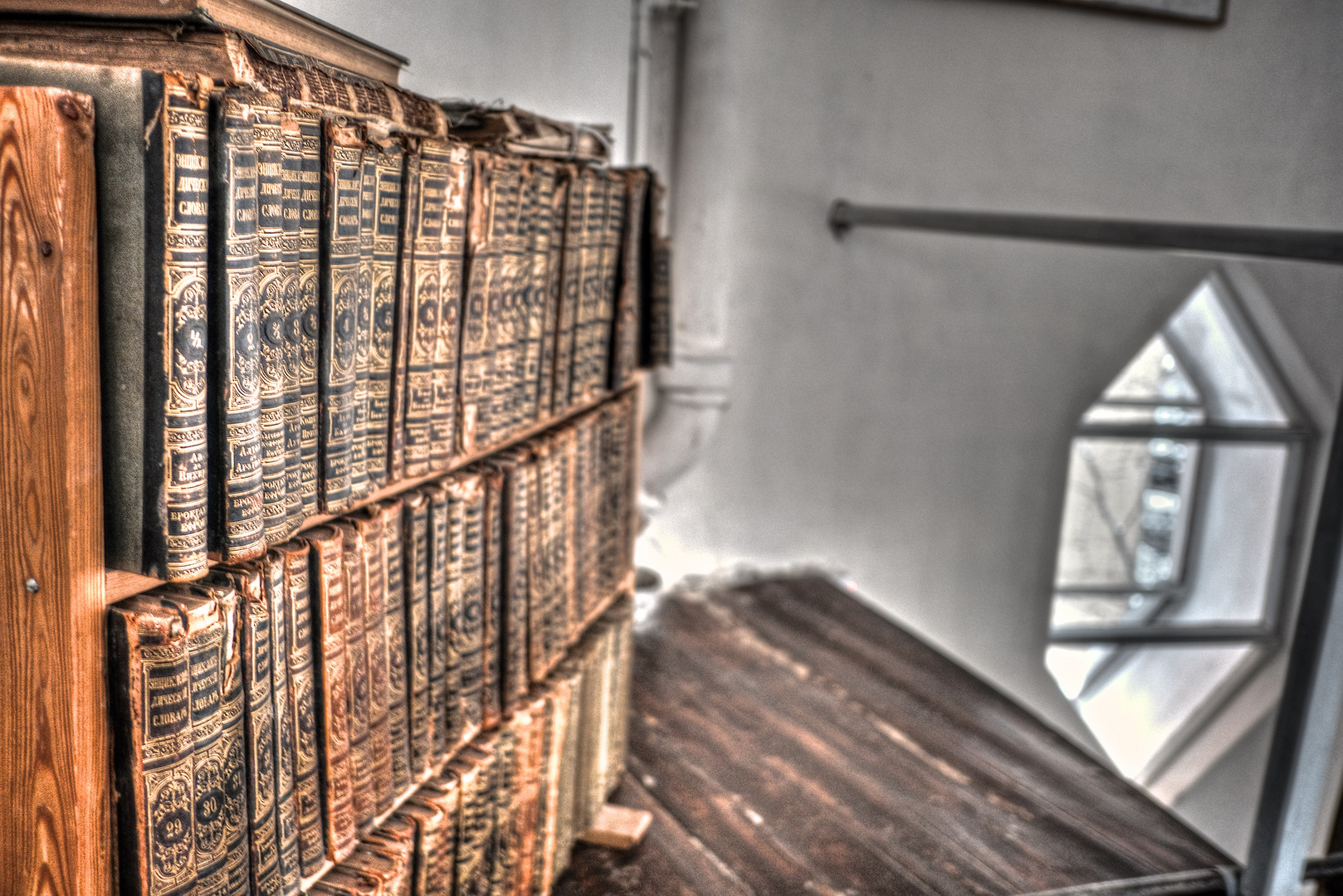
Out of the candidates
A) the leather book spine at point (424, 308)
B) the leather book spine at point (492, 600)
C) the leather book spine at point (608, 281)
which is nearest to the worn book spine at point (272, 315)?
the leather book spine at point (424, 308)

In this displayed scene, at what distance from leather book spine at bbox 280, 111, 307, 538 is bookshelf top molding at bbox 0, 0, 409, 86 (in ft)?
0.36

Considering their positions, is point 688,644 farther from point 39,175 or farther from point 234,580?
point 39,175

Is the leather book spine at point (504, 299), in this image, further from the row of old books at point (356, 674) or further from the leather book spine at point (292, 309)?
the leather book spine at point (292, 309)

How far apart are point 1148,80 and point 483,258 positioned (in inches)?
142

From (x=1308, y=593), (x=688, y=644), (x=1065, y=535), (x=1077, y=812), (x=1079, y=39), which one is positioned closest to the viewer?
(x=1308, y=593)

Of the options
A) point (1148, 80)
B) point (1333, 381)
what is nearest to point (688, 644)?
point (1148, 80)

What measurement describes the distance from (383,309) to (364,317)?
4 centimetres

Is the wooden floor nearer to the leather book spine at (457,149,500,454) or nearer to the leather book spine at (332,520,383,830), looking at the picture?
the leather book spine at (332,520,383,830)

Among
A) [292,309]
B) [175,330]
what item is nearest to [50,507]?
[175,330]

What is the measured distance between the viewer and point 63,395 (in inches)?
28.2

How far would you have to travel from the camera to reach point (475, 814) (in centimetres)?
141

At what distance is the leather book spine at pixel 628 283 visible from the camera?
184 cm

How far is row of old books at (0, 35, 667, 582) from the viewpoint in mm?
736

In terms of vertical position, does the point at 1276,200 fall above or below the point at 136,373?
above
